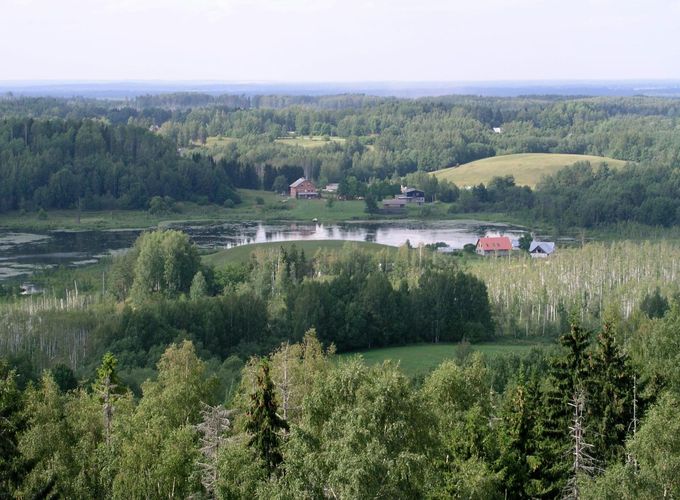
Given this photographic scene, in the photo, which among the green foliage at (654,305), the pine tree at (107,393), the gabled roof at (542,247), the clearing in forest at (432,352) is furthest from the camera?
the gabled roof at (542,247)

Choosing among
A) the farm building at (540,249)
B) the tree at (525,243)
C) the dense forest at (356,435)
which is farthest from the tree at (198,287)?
the tree at (525,243)

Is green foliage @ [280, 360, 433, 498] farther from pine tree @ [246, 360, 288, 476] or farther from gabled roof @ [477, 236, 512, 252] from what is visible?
gabled roof @ [477, 236, 512, 252]

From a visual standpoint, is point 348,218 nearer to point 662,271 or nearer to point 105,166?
point 105,166

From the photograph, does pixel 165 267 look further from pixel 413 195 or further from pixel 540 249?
pixel 413 195

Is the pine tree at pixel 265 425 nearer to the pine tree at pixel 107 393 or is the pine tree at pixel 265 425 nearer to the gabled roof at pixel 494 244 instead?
→ the pine tree at pixel 107 393

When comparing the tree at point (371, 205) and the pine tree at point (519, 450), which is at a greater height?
the pine tree at point (519, 450)

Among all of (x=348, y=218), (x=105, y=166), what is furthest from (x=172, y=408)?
(x=105, y=166)
